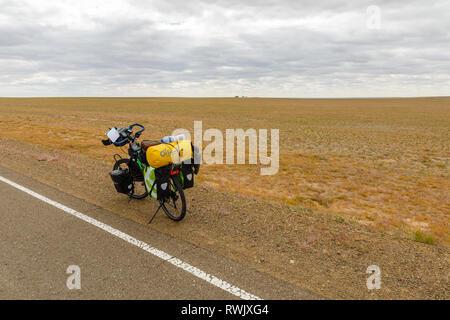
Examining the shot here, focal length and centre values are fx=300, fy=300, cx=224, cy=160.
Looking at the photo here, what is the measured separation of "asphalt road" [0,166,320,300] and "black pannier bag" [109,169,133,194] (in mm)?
720

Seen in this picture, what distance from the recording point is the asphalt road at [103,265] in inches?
137

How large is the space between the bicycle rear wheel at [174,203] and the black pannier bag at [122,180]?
95 centimetres

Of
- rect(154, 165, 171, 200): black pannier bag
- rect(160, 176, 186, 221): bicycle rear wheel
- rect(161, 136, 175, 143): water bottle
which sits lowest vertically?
rect(160, 176, 186, 221): bicycle rear wheel

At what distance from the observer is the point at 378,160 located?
523 inches

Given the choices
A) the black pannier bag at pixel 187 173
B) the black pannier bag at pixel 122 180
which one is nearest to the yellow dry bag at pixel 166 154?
the black pannier bag at pixel 187 173

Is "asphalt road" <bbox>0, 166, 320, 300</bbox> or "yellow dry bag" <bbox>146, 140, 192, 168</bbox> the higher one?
"yellow dry bag" <bbox>146, 140, 192, 168</bbox>

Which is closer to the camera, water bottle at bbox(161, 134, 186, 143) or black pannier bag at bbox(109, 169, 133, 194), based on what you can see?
water bottle at bbox(161, 134, 186, 143)

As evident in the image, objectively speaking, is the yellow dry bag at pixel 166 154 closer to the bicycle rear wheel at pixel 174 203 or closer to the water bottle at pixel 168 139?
the water bottle at pixel 168 139

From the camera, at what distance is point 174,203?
17.6ft

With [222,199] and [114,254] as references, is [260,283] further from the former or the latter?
[222,199]

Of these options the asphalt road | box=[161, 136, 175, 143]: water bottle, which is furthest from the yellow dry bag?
the asphalt road

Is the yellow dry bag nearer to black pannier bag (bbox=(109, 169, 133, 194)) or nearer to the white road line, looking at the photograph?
the white road line

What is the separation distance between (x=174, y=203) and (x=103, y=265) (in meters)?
1.67

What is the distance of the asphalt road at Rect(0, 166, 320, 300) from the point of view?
3.47 m
